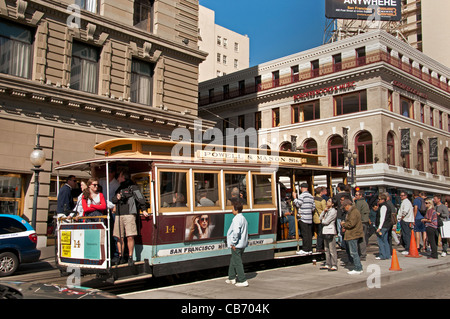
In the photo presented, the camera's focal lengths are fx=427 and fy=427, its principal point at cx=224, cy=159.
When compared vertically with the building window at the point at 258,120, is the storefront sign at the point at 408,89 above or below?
above

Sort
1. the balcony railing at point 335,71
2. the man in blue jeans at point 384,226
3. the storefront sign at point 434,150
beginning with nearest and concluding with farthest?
the man in blue jeans at point 384,226 < the balcony railing at point 335,71 < the storefront sign at point 434,150

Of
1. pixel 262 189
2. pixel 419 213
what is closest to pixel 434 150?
pixel 419 213

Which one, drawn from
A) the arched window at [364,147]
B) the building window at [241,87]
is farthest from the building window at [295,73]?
the arched window at [364,147]

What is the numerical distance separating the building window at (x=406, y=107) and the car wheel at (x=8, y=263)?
37.7 m

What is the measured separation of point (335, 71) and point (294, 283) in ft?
116

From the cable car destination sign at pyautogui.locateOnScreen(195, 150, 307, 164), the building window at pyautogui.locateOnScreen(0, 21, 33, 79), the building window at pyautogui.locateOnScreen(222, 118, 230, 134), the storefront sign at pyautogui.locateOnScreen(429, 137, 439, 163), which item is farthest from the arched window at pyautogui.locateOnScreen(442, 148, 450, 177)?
the building window at pyautogui.locateOnScreen(0, 21, 33, 79)

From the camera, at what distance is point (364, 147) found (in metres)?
39.2

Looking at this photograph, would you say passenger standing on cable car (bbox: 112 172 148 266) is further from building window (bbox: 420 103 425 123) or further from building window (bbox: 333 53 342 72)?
building window (bbox: 420 103 425 123)

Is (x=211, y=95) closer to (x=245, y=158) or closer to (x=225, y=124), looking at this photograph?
(x=225, y=124)

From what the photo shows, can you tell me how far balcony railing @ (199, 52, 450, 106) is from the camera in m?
39.0

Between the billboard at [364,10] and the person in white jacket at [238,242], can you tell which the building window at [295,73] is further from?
the person in white jacket at [238,242]

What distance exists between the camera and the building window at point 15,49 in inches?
699

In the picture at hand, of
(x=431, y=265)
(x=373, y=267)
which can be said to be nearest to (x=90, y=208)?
(x=373, y=267)

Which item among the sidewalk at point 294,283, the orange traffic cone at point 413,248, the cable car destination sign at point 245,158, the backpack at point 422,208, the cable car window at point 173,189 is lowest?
the sidewalk at point 294,283
